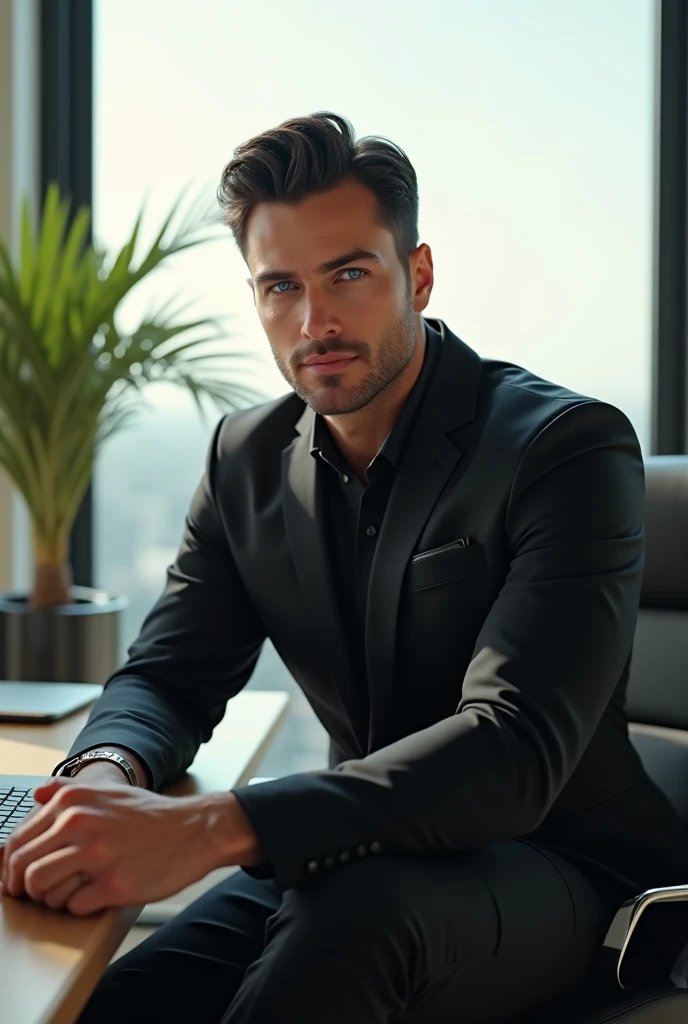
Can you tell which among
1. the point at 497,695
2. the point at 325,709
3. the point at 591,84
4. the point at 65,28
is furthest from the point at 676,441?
the point at 65,28

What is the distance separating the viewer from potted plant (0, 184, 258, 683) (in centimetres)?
237

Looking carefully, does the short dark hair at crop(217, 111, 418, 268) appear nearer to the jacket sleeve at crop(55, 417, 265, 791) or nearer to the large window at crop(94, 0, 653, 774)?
the jacket sleeve at crop(55, 417, 265, 791)

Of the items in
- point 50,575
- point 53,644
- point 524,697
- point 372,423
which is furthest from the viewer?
point 50,575

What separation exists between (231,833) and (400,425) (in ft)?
2.17

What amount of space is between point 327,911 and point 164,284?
6.88ft

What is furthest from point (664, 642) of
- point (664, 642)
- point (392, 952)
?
point (392, 952)

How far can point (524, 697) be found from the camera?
118 cm

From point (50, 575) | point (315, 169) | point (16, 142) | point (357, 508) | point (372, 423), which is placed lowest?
point (50, 575)

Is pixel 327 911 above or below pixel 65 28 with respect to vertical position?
below

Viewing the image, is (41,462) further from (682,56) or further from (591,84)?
(682,56)

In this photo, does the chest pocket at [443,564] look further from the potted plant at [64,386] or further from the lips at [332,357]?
the potted plant at [64,386]

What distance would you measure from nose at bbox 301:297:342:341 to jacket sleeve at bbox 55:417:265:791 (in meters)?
0.33

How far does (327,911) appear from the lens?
1020 mm

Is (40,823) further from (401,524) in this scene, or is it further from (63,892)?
(401,524)
